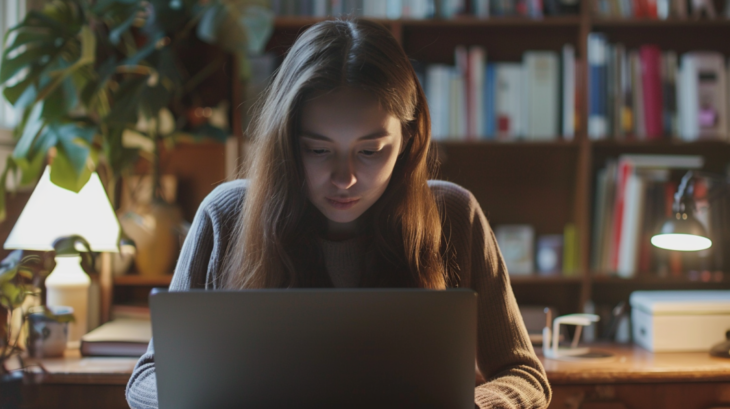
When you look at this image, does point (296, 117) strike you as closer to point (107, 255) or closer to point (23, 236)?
point (23, 236)

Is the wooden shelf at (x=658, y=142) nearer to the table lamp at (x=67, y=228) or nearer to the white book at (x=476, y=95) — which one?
the white book at (x=476, y=95)

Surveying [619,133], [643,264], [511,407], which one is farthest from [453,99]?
[511,407]

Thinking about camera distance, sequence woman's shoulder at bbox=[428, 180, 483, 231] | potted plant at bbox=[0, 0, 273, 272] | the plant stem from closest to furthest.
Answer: woman's shoulder at bbox=[428, 180, 483, 231], potted plant at bbox=[0, 0, 273, 272], the plant stem

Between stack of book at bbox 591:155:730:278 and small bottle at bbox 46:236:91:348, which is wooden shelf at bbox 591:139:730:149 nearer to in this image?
stack of book at bbox 591:155:730:278

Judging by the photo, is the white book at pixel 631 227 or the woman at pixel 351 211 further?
the white book at pixel 631 227

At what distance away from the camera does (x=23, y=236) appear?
1398 mm

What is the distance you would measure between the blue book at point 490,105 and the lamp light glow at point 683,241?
69 centimetres

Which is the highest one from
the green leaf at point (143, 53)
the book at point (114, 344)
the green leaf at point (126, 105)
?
the green leaf at point (143, 53)

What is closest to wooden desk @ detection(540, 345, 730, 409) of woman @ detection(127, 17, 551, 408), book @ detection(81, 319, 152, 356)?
woman @ detection(127, 17, 551, 408)

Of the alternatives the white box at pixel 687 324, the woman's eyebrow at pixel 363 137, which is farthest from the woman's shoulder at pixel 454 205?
the white box at pixel 687 324

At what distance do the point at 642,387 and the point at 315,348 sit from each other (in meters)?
1.01

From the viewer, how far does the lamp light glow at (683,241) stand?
4.33 feet

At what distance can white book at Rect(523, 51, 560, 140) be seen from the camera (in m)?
1.91

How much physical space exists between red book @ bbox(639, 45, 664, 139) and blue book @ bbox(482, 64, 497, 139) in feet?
1.49
